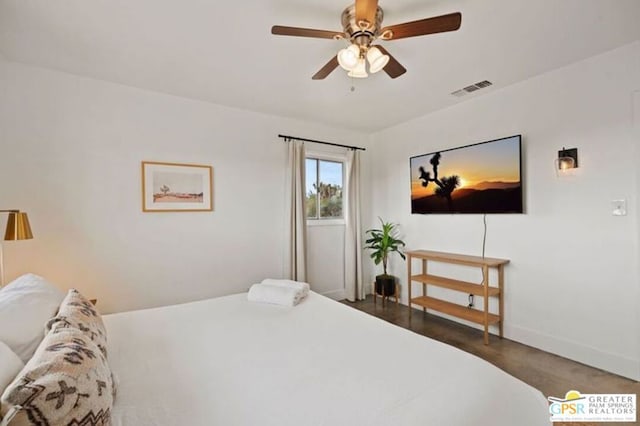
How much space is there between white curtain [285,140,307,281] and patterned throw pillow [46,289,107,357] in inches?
88.9

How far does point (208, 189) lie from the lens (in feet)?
10.6

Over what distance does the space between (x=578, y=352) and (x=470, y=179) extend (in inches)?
72.0

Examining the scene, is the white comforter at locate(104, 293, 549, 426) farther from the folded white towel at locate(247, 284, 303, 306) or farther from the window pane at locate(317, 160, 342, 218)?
the window pane at locate(317, 160, 342, 218)

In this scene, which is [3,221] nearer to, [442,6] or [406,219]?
[442,6]

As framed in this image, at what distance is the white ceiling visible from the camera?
1.79 metres

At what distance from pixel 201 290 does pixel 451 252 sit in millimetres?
2926

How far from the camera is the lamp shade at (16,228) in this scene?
1.95 metres

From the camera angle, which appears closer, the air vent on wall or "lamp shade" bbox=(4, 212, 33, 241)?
"lamp shade" bbox=(4, 212, 33, 241)

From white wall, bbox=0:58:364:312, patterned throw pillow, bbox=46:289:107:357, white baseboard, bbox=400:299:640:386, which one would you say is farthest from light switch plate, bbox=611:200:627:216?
patterned throw pillow, bbox=46:289:107:357

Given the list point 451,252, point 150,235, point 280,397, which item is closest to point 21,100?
point 150,235

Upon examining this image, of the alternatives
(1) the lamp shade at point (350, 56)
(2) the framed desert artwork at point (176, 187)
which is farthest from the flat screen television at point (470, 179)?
(2) the framed desert artwork at point (176, 187)

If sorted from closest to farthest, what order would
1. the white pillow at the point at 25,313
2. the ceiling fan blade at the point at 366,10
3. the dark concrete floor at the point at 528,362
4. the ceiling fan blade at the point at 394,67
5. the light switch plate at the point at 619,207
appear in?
the white pillow at the point at 25,313, the ceiling fan blade at the point at 366,10, the ceiling fan blade at the point at 394,67, the dark concrete floor at the point at 528,362, the light switch plate at the point at 619,207

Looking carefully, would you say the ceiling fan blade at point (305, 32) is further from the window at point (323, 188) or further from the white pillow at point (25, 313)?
the window at point (323, 188)
